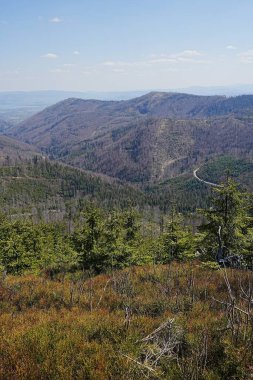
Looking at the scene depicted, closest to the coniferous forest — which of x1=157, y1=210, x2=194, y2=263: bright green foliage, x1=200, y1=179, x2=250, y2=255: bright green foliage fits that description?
x1=200, y1=179, x2=250, y2=255: bright green foliage

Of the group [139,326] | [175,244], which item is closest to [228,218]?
[175,244]

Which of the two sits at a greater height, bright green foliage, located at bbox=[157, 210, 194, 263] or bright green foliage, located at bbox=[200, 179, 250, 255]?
bright green foliage, located at bbox=[200, 179, 250, 255]

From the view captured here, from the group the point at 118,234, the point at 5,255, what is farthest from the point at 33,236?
the point at 118,234

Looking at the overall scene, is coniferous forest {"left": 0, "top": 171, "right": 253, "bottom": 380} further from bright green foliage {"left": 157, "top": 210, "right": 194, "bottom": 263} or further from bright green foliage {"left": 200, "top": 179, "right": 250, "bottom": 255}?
bright green foliage {"left": 157, "top": 210, "right": 194, "bottom": 263}

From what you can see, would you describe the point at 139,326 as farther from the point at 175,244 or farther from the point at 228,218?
the point at 175,244

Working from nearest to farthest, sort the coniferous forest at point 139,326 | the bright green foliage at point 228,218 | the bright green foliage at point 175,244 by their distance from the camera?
the coniferous forest at point 139,326 → the bright green foliage at point 228,218 → the bright green foliage at point 175,244

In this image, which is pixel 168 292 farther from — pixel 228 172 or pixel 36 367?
pixel 228 172

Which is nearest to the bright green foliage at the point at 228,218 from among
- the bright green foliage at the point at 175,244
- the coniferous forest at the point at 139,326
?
the coniferous forest at the point at 139,326

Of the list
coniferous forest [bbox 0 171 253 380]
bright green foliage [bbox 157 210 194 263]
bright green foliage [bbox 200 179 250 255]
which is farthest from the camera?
bright green foliage [bbox 157 210 194 263]

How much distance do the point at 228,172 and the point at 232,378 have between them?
50.5 feet

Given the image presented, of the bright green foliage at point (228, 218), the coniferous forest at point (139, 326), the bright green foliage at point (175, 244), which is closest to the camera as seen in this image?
the coniferous forest at point (139, 326)

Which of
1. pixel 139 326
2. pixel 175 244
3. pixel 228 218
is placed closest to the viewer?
pixel 139 326

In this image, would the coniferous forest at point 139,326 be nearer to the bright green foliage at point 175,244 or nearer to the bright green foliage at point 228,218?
the bright green foliage at point 228,218

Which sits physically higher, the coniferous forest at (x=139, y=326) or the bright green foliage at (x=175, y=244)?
the coniferous forest at (x=139, y=326)
